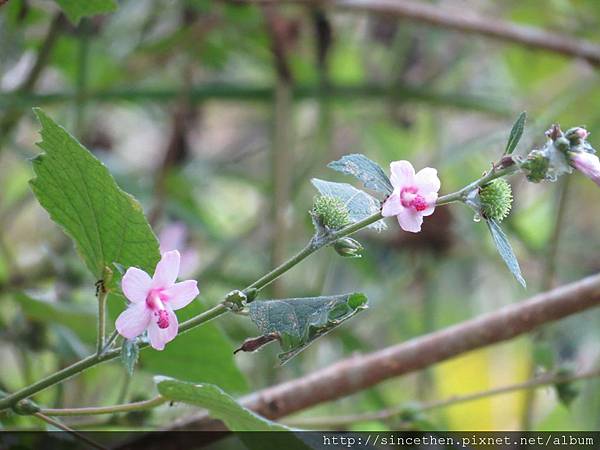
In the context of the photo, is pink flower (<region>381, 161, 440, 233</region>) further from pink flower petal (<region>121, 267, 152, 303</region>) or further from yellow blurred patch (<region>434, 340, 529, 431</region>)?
yellow blurred patch (<region>434, 340, 529, 431</region>)

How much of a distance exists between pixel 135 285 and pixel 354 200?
95mm

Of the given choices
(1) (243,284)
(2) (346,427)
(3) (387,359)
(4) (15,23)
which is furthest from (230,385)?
(1) (243,284)

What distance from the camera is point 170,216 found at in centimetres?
104

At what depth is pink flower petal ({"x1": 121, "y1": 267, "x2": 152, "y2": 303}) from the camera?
1.00ft

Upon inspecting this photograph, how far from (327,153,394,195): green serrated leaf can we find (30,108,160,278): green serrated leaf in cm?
9

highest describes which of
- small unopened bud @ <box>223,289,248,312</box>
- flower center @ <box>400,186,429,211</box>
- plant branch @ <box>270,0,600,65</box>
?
plant branch @ <box>270,0,600,65</box>

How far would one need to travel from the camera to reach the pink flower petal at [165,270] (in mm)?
309

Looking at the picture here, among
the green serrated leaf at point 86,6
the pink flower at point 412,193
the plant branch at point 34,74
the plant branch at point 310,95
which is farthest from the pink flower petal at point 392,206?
the plant branch at point 310,95

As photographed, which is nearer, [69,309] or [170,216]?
[69,309]

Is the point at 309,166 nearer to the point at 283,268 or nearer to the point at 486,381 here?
the point at 486,381

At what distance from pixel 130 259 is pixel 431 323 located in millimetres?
675

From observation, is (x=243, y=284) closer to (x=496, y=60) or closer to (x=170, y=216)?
(x=170, y=216)

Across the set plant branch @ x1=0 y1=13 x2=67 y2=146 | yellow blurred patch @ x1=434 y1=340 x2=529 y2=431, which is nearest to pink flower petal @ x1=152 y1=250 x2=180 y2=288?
plant branch @ x1=0 y1=13 x2=67 y2=146

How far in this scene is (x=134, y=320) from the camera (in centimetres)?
30
